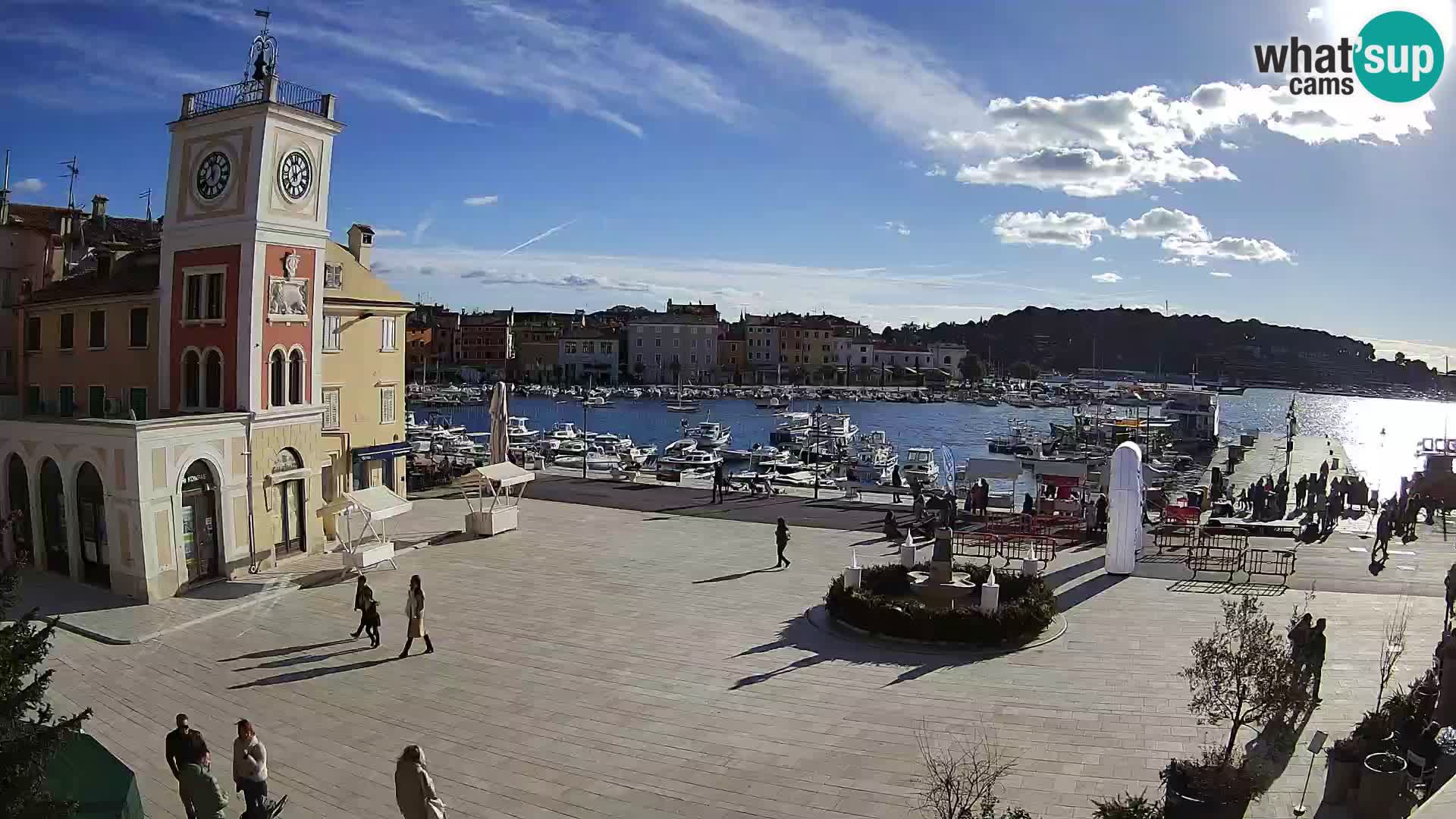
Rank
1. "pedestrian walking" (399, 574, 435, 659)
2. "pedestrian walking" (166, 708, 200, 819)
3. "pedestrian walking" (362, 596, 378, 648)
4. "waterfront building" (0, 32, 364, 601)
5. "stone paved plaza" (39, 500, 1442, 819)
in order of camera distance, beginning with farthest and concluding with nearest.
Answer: "waterfront building" (0, 32, 364, 601) → "pedestrian walking" (362, 596, 378, 648) → "pedestrian walking" (399, 574, 435, 659) → "stone paved plaza" (39, 500, 1442, 819) → "pedestrian walking" (166, 708, 200, 819)

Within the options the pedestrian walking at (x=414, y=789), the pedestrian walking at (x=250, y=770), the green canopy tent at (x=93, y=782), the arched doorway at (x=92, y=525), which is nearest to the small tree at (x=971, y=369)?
the arched doorway at (x=92, y=525)

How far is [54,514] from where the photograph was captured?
19.5m

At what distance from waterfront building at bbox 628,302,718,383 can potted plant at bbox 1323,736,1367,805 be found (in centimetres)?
13547

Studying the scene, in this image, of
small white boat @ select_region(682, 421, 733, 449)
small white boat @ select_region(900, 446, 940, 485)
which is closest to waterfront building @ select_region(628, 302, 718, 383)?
small white boat @ select_region(682, 421, 733, 449)

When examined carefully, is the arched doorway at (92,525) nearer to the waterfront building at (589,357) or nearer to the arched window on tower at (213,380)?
the arched window on tower at (213,380)

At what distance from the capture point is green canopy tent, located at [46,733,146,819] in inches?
320

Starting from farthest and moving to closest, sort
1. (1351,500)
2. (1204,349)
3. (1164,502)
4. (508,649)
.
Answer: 1. (1204,349)
2. (1164,502)
3. (1351,500)
4. (508,649)

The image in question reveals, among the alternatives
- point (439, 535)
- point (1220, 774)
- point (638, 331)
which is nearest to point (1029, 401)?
point (638, 331)

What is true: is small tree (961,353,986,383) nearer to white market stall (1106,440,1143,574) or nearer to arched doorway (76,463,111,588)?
white market stall (1106,440,1143,574)

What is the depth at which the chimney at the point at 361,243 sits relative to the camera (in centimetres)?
3072

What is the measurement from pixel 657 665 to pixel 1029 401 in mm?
130083

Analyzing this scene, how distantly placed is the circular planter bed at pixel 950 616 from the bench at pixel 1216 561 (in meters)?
5.74

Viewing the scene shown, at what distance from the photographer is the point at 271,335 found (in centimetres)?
2106

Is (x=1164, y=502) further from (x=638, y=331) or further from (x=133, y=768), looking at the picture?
(x=638, y=331)
